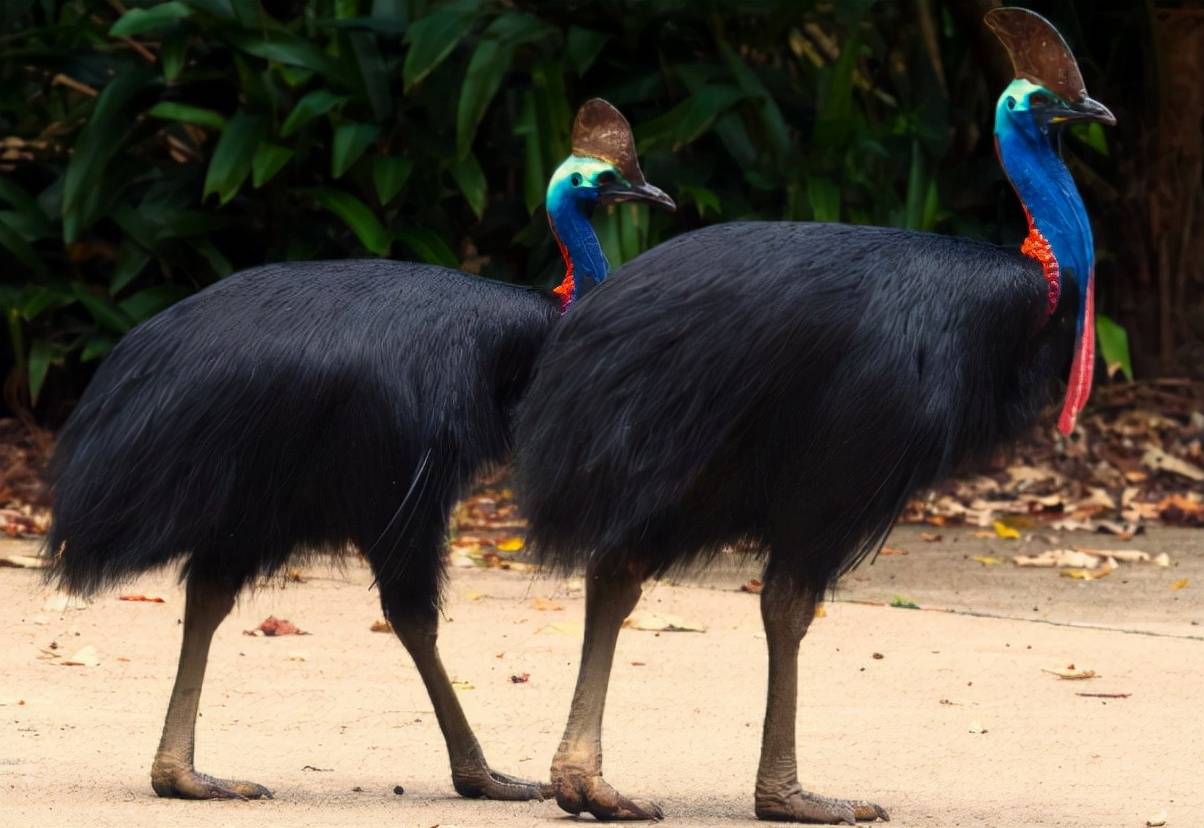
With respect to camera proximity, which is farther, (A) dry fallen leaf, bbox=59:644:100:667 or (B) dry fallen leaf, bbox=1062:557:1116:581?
(B) dry fallen leaf, bbox=1062:557:1116:581

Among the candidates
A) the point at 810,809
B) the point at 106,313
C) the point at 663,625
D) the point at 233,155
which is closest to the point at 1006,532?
the point at 663,625

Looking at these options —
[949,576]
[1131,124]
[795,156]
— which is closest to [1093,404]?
[1131,124]

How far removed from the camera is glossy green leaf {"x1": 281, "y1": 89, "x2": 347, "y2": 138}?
334 inches

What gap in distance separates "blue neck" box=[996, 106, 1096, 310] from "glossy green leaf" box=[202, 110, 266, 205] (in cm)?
463

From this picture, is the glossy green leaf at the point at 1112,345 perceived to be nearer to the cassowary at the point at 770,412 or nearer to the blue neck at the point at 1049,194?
the blue neck at the point at 1049,194

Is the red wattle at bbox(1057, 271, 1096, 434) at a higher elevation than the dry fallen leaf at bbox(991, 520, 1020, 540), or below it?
higher

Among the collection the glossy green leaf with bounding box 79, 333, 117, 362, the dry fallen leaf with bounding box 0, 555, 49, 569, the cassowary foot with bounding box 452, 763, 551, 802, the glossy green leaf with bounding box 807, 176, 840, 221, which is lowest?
the dry fallen leaf with bounding box 0, 555, 49, 569

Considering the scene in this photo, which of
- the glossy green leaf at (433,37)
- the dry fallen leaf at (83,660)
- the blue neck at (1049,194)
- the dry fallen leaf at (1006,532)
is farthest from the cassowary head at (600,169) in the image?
the glossy green leaf at (433,37)

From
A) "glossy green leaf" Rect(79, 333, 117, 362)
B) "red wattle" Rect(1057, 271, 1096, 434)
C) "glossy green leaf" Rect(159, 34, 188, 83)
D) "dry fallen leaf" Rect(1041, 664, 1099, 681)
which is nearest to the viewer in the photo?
"red wattle" Rect(1057, 271, 1096, 434)

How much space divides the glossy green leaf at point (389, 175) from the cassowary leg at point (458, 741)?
4187 millimetres

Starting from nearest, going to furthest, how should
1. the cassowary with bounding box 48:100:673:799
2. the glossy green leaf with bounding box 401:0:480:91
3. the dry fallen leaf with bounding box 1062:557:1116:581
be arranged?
the cassowary with bounding box 48:100:673:799, the dry fallen leaf with bounding box 1062:557:1116:581, the glossy green leaf with bounding box 401:0:480:91

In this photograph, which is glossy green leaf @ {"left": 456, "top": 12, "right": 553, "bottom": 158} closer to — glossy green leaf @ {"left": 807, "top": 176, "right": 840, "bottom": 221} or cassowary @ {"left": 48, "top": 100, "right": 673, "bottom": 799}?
glossy green leaf @ {"left": 807, "top": 176, "right": 840, "bottom": 221}

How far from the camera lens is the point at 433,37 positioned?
8.45 meters

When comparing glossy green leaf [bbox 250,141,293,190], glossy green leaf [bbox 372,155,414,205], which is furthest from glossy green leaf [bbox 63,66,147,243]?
glossy green leaf [bbox 372,155,414,205]
